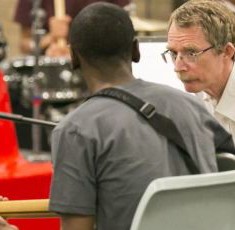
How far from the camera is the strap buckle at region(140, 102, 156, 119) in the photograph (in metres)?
2.25

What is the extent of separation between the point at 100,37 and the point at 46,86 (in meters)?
3.89

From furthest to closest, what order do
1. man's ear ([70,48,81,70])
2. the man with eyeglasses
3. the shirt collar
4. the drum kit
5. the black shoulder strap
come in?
1. the drum kit
2. the shirt collar
3. the man with eyeglasses
4. man's ear ([70,48,81,70])
5. the black shoulder strap

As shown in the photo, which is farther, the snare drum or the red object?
the snare drum

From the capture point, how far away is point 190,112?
7.79 feet

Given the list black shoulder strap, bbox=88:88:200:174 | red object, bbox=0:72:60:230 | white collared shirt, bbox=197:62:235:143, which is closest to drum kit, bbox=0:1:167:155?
red object, bbox=0:72:60:230

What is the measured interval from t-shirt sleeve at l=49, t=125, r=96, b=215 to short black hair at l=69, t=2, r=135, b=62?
24cm

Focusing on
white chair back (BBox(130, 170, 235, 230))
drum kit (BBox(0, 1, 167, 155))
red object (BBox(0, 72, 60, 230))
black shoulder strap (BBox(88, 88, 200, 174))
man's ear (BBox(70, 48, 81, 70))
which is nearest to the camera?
white chair back (BBox(130, 170, 235, 230))

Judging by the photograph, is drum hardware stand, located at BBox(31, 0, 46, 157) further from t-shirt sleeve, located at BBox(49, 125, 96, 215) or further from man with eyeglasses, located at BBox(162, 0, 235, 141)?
t-shirt sleeve, located at BBox(49, 125, 96, 215)

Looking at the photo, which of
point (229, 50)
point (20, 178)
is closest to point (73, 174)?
point (229, 50)

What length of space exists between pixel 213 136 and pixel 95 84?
14.7 inches

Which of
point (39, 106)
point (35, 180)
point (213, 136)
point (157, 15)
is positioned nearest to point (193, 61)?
point (213, 136)

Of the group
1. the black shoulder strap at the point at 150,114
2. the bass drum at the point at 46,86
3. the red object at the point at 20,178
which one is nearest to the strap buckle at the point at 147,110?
the black shoulder strap at the point at 150,114

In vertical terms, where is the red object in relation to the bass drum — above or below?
above

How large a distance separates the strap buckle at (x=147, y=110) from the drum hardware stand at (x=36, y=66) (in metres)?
3.55
